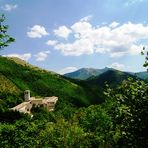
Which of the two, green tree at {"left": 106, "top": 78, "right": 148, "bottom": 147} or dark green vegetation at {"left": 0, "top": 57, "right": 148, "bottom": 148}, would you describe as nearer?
green tree at {"left": 106, "top": 78, "right": 148, "bottom": 147}

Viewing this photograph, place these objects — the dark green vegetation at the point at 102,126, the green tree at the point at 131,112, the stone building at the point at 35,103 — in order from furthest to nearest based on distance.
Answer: the stone building at the point at 35,103, the dark green vegetation at the point at 102,126, the green tree at the point at 131,112

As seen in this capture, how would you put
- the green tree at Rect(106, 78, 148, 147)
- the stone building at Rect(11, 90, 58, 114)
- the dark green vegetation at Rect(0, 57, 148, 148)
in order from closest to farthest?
1. the green tree at Rect(106, 78, 148, 147)
2. the dark green vegetation at Rect(0, 57, 148, 148)
3. the stone building at Rect(11, 90, 58, 114)

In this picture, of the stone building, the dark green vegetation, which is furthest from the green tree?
the stone building

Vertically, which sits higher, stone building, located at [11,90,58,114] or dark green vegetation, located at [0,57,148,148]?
stone building, located at [11,90,58,114]

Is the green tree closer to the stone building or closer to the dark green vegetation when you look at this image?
the dark green vegetation

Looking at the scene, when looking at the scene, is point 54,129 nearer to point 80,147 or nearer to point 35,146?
point 80,147

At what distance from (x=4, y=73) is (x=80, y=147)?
478 ft

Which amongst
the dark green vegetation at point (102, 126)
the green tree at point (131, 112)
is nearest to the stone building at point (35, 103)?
the dark green vegetation at point (102, 126)

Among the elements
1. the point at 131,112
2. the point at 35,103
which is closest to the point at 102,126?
the point at 35,103

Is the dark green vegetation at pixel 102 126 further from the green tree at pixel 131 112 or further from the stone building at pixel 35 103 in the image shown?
the stone building at pixel 35 103

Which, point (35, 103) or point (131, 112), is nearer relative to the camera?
point (131, 112)

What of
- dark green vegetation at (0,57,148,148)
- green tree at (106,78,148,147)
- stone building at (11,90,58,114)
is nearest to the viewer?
green tree at (106,78,148,147)

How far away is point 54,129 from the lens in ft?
212

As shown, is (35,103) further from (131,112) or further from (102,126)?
(131,112)
